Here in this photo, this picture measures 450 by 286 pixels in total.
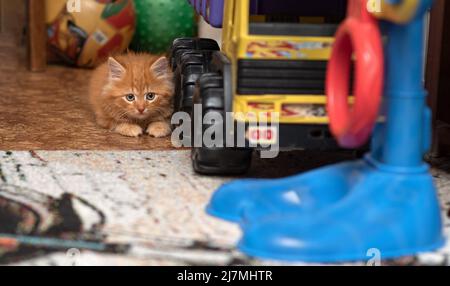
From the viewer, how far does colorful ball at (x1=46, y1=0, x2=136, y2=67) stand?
2.81 m

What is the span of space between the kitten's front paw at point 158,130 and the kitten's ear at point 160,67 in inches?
6.1

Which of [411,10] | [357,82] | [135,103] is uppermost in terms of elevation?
[411,10]

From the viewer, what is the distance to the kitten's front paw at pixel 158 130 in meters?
1.87

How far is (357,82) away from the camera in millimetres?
994

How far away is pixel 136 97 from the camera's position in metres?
1.92

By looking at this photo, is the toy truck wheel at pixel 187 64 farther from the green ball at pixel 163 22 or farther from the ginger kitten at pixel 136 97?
the green ball at pixel 163 22

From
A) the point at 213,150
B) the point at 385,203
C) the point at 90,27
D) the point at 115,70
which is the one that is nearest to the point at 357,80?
the point at 385,203

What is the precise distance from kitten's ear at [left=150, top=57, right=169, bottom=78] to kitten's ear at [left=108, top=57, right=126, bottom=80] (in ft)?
0.30

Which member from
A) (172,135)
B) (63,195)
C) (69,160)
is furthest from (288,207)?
(172,135)

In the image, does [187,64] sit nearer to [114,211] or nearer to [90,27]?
[114,211]

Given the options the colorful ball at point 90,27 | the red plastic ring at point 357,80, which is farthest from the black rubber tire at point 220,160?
the colorful ball at point 90,27

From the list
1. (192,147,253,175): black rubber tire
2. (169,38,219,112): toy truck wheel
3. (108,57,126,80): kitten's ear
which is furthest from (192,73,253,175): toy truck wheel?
(108,57,126,80): kitten's ear

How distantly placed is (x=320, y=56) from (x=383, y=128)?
10.2 inches

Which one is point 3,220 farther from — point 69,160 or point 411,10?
point 411,10
